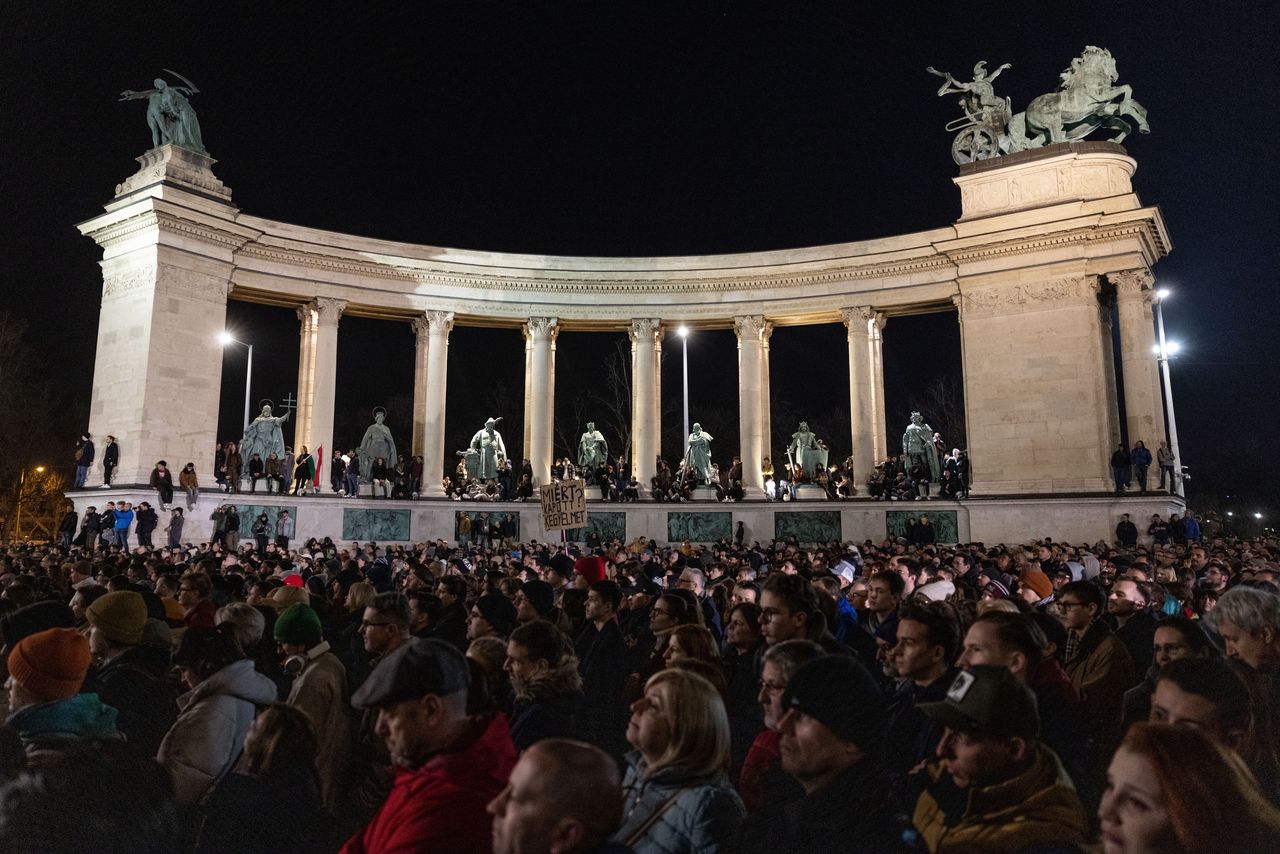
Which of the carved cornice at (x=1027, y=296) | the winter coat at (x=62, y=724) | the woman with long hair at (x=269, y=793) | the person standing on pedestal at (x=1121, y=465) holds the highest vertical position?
the carved cornice at (x=1027, y=296)

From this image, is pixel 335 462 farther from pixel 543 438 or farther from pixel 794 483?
pixel 794 483

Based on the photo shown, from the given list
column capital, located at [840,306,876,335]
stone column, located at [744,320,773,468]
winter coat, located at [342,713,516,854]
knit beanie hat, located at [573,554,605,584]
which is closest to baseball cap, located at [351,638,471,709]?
winter coat, located at [342,713,516,854]

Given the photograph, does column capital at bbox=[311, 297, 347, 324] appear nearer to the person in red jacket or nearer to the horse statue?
the horse statue

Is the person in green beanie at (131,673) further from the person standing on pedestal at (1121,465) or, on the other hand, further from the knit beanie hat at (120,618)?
the person standing on pedestal at (1121,465)

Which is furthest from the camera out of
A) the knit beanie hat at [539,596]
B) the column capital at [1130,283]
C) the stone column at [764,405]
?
the stone column at [764,405]

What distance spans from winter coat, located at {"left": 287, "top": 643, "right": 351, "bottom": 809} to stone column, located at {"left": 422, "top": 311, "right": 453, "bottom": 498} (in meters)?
41.4

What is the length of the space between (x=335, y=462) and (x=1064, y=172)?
3829cm

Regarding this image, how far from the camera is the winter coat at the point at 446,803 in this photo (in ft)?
14.4

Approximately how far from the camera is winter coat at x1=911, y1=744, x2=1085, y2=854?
13.2 ft

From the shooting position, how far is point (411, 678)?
4840 millimetres

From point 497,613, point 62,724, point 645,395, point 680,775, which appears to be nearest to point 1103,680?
point 680,775

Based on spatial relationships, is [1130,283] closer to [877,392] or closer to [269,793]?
[877,392]

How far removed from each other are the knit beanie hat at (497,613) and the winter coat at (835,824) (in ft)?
17.1

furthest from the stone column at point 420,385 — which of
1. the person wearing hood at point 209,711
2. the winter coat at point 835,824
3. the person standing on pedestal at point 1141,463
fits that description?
the winter coat at point 835,824
